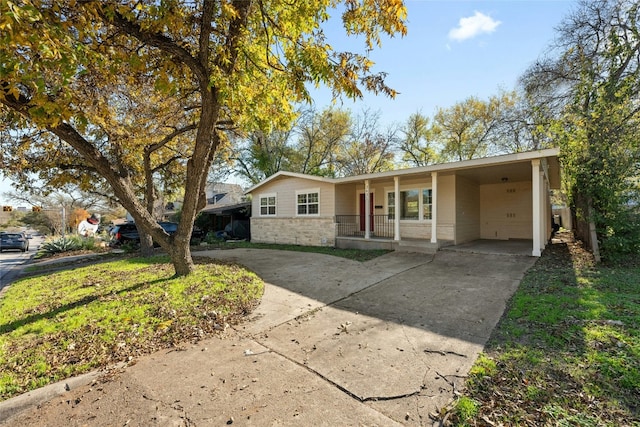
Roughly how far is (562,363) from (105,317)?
19.2ft

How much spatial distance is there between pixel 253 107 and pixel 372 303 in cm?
413

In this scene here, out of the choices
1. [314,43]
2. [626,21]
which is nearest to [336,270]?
[314,43]

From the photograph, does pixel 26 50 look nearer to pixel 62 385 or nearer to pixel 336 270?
pixel 62 385

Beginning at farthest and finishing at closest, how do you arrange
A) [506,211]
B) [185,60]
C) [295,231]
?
1. [295,231]
2. [506,211]
3. [185,60]

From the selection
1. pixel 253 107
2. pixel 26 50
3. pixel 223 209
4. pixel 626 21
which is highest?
pixel 626 21

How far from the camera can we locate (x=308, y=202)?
14.1 metres

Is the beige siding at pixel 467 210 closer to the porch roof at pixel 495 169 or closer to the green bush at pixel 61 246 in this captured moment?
the porch roof at pixel 495 169

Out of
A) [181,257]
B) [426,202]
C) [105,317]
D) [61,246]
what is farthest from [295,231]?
[61,246]

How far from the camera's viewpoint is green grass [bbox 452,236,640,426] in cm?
232

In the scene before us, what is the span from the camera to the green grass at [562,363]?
7.62ft

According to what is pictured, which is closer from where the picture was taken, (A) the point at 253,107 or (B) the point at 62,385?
(B) the point at 62,385

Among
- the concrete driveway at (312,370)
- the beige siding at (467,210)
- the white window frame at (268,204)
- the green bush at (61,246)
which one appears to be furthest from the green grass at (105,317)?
the green bush at (61,246)

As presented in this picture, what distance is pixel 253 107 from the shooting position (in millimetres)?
5359

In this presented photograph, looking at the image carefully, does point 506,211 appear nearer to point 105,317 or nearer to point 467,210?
point 467,210
